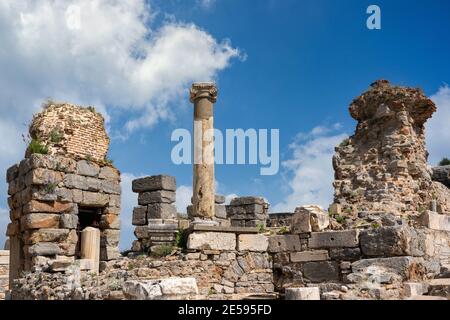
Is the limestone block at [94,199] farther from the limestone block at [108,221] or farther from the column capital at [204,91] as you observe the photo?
the column capital at [204,91]

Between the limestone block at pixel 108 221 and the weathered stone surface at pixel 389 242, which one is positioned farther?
the limestone block at pixel 108 221

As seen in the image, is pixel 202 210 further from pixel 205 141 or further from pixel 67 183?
pixel 67 183

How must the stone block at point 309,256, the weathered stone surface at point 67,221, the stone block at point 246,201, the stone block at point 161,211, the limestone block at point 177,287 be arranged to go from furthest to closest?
the stone block at point 246,201 < the stone block at point 161,211 < the weathered stone surface at point 67,221 < the stone block at point 309,256 < the limestone block at point 177,287

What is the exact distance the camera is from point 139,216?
15.9 meters

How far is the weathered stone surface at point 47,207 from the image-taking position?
11.8 metres

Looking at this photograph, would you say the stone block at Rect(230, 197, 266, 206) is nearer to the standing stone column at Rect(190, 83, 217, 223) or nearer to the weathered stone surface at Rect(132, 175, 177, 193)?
the weathered stone surface at Rect(132, 175, 177, 193)

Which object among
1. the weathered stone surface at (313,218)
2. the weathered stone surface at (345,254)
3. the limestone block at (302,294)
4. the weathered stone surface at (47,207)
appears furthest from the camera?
the weathered stone surface at (47,207)

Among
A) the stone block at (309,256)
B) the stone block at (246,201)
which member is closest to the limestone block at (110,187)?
the stone block at (309,256)

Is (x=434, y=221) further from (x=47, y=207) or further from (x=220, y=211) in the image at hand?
(x=47, y=207)

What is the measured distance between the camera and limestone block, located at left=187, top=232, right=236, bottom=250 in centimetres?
1177

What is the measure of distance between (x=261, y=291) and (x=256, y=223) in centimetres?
741

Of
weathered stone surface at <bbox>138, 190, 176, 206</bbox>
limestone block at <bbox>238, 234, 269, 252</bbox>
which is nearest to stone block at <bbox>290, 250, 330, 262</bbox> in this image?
limestone block at <bbox>238, 234, 269, 252</bbox>

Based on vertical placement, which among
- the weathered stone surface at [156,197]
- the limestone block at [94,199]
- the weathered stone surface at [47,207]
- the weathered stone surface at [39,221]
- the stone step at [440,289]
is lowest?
the stone step at [440,289]

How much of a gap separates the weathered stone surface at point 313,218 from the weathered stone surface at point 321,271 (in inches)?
28.7
